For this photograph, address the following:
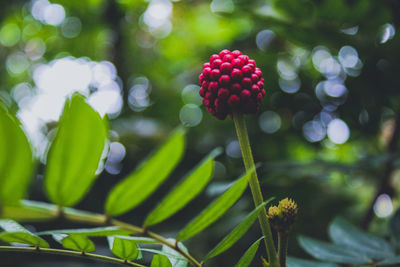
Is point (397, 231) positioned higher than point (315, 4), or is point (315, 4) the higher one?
point (315, 4)

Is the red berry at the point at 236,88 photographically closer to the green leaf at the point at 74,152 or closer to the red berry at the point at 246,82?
the red berry at the point at 246,82

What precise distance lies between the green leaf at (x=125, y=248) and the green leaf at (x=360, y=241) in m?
0.60

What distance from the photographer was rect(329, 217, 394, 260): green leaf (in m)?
0.84

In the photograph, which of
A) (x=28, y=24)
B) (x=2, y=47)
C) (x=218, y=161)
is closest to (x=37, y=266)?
(x=218, y=161)

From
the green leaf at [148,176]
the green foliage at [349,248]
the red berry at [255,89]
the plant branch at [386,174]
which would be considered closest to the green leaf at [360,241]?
the green foliage at [349,248]

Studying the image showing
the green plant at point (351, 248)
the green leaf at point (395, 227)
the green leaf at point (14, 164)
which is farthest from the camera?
the green leaf at point (395, 227)

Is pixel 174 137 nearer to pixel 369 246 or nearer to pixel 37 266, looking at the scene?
pixel 369 246

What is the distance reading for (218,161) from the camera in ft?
5.38

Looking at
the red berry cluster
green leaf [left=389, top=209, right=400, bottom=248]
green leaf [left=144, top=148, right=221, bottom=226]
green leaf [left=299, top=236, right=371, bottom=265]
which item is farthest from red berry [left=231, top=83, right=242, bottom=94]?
green leaf [left=389, top=209, right=400, bottom=248]

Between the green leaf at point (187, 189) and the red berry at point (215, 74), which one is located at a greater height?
the red berry at point (215, 74)

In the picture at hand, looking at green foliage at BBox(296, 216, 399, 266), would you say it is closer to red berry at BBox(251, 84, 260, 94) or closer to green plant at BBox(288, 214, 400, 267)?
green plant at BBox(288, 214, 400, 267)

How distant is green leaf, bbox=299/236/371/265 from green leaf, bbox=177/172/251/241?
0.44 metres

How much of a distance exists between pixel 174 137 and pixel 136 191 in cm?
10

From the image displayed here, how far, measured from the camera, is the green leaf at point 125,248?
51 centimetres
